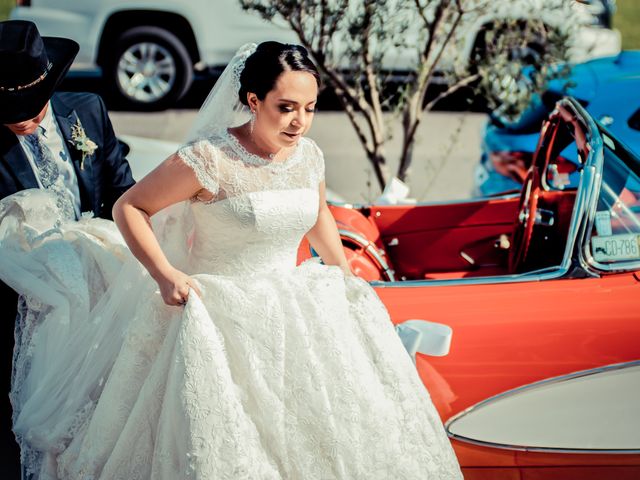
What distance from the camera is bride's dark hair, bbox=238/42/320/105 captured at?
8.66ft

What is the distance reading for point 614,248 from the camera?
3002mm

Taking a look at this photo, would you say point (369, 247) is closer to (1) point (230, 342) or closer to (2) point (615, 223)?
(2) point (615, 223)

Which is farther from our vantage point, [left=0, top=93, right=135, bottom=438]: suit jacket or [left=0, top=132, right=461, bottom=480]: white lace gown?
[left=0, top=93, right=135, bottom=438]: suit jacket

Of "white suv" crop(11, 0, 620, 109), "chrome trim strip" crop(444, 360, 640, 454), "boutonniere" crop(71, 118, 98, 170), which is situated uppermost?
"boutonniere" crop(71, 118, 98, 170)

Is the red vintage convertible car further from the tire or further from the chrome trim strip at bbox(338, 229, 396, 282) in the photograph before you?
the tire

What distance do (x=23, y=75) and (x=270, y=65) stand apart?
3.16 feet

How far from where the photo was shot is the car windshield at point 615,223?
299cm

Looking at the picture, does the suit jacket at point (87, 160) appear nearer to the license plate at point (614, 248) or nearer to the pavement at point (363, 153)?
the license plate at point (614, 248)

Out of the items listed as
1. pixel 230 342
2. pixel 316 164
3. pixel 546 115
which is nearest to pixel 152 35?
pixel 546 115

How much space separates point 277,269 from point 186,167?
444 mm

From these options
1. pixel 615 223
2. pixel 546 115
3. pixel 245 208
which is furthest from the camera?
pixel 546 115

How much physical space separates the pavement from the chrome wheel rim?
0.23 meters

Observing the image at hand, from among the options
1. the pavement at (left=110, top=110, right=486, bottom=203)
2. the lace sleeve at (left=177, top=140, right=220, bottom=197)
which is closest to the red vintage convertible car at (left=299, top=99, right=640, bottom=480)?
the lace sleeve at (left=177, top=140, right=220, bottom=197)

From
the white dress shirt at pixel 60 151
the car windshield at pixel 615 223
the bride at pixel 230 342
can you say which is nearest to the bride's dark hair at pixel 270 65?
the bride at pixel 230 342
